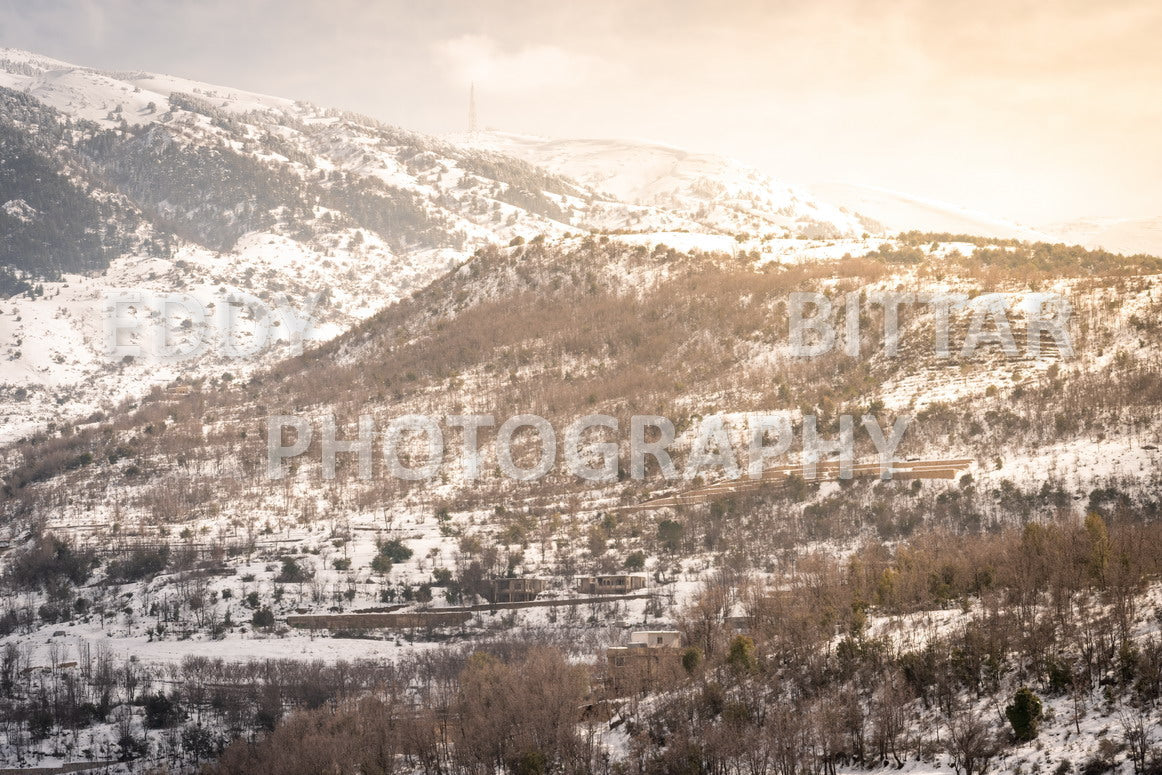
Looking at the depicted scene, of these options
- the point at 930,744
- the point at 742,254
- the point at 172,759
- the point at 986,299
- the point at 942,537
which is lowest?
the point at 172,759

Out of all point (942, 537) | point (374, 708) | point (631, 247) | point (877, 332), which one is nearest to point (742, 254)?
point (631, 247)

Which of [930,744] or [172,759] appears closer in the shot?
[930,744]

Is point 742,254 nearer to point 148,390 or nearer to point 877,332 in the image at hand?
point 877,332

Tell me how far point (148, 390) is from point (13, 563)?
236ft

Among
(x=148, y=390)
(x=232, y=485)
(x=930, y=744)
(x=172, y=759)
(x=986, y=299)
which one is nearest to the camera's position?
(x=930, y=744)

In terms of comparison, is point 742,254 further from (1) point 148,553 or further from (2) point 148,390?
(2) point 148,390

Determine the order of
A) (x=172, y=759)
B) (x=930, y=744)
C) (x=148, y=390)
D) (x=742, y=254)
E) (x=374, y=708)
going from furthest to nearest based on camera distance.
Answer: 1. (x=148, y=390)
2. (x=742, y=254)
3. (x=172, y=759)
4. (x=374, y=708)
5. (x=930, y=744)

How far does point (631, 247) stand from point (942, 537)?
5723cm

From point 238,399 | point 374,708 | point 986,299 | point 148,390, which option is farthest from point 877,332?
point 148,390

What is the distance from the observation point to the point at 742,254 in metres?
109

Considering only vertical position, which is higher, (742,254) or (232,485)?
(742,254)

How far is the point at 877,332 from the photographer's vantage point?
88625mm

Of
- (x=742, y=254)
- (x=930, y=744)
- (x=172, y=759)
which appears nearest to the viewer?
(x=930, y=744)

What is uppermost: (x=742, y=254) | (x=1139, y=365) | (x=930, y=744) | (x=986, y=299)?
(x=742, y=254)
